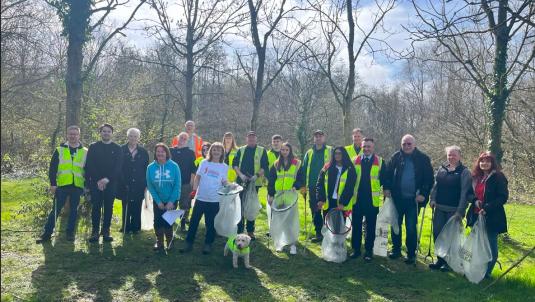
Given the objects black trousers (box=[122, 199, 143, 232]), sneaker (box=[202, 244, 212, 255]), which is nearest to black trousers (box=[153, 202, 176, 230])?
sneaker (box=[202, 244, 212, 255])

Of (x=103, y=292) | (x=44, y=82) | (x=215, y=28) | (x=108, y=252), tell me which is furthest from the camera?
(x=44, y=82)

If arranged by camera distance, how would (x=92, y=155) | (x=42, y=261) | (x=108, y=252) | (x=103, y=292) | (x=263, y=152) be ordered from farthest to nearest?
(x=263, y=152) < (x=92, y=155) < (x=108, y=252) < (x=42, y=261) < (x=103, y=292)

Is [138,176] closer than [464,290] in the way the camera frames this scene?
No

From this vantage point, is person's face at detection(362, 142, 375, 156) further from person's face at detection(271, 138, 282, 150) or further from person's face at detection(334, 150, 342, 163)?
person's face at detection(271, 138, 282, 150)

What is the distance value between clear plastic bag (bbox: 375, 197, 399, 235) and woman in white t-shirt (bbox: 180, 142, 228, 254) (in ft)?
8.31

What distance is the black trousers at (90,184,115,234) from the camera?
21.5ft

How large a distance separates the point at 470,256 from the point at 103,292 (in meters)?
4.70

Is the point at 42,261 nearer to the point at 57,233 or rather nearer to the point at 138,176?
the point at 57,233

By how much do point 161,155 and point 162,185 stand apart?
45 cm

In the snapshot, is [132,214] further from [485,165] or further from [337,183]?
[485,165]

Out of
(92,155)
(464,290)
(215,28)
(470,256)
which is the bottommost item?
(464,290)

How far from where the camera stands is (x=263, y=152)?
726 cm

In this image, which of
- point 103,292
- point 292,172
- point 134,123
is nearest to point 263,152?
point 292,172

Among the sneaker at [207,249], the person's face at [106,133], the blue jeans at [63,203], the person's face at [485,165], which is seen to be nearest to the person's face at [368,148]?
the person's face at [485,165]
